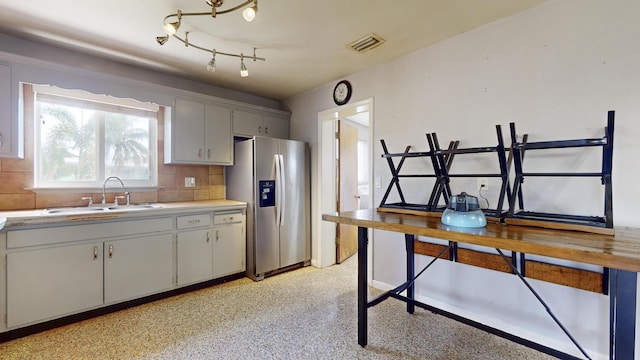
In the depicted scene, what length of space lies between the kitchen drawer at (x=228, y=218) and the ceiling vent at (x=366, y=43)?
2156mm

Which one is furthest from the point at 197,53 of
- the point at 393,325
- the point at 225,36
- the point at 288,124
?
the point at 393,325

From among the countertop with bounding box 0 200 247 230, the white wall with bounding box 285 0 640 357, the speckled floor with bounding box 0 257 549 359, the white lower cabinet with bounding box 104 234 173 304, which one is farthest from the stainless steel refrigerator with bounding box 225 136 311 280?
the white wall with bounding box 285 0 640 357

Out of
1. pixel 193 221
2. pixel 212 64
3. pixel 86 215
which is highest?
pixel 212 64

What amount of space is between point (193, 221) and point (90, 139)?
1.32 meters

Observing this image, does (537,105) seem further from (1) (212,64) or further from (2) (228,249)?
(2) (228,249)

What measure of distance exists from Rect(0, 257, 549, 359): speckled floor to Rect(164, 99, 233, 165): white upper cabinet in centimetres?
150

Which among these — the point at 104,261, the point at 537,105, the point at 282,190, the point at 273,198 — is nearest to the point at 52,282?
the point at 104,261

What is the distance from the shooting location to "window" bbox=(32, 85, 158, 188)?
2535 millimetres

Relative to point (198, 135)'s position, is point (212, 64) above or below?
above

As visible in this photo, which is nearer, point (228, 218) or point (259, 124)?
point (228, 218)

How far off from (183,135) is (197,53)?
908mm

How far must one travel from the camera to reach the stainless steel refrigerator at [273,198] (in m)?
3.20

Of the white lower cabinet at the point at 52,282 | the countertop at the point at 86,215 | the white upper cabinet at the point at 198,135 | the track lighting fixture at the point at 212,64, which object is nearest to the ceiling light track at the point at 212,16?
the track lighting fixture at the point at 212,64

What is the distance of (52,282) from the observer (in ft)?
6.99
